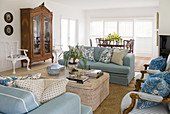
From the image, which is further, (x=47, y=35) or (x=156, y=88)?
(x=47, y=35)

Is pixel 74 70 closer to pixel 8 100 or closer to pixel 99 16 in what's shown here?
pixel 8 100

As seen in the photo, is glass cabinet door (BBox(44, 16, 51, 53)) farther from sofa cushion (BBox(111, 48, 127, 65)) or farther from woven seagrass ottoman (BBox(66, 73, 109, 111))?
woven seagrass ottoman (BBox(66, 73, 109, 111))

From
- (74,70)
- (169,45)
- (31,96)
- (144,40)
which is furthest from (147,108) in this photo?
(144,40)

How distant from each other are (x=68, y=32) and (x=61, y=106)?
784 cm

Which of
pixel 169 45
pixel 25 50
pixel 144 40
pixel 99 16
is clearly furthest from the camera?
pixel 99 16

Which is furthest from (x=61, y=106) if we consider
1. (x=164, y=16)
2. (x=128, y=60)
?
(x=164, y=16)

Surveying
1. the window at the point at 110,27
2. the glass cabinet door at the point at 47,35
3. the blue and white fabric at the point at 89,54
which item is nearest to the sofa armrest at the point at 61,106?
the blue and white fabric at the point at 89,54

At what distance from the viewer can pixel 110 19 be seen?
10125 millimetres

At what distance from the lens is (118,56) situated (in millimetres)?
4539

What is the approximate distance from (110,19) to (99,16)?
2.29ft

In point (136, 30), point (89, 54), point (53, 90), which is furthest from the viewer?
point (136, 30)

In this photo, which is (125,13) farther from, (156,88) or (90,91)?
(156,88)

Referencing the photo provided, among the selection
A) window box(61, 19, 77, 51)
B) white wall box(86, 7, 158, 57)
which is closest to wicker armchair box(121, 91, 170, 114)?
→ window box(61, 19, 77, 51)

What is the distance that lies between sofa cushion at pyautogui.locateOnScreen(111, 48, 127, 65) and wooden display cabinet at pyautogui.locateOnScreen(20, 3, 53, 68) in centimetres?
285
